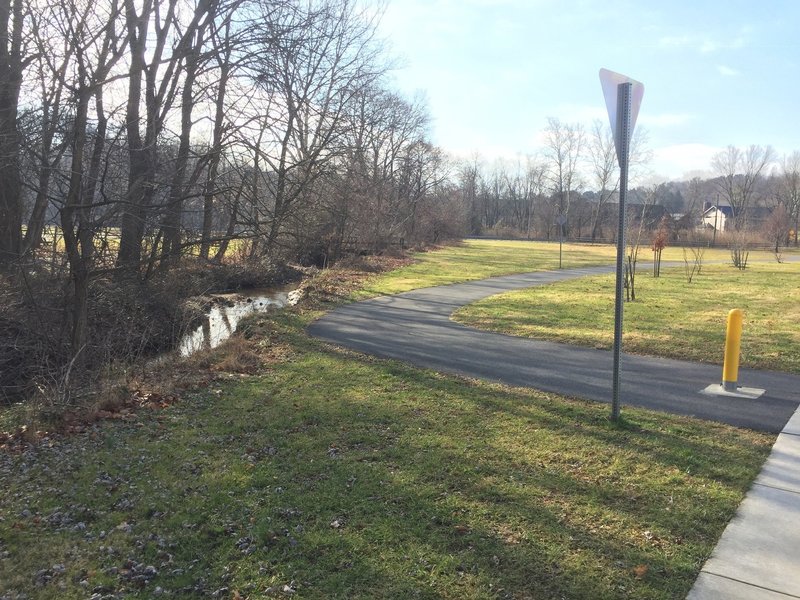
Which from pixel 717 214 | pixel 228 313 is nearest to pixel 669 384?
pixel 228 313

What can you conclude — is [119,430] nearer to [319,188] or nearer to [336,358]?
[336,358]

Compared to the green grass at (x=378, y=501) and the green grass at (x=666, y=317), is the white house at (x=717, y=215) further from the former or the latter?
the green grass at (x=378, y=501)

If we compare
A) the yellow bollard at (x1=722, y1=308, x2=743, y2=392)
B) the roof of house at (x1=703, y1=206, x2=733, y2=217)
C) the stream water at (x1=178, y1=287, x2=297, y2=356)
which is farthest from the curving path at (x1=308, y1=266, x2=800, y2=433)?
the roof of house at (x1=703, y1=206, x2=733, y2=217)

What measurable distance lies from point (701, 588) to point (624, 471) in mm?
1544

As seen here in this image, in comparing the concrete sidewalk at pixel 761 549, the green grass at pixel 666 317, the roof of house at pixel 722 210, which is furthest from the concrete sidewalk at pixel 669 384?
the roof of house at pixel 722 210

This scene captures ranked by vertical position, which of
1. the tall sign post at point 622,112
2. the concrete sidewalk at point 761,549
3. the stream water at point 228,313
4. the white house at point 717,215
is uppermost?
the white house at point 717,215

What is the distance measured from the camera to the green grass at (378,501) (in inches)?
127

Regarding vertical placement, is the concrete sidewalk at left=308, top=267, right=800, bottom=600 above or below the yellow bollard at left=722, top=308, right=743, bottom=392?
below

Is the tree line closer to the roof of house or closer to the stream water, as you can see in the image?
the stream water

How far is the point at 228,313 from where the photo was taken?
1606cm

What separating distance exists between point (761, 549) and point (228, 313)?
14422 mm

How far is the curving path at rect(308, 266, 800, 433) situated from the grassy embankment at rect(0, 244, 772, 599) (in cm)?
62

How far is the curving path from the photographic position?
6383 mm

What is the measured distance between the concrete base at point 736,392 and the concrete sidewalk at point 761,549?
219 cm
